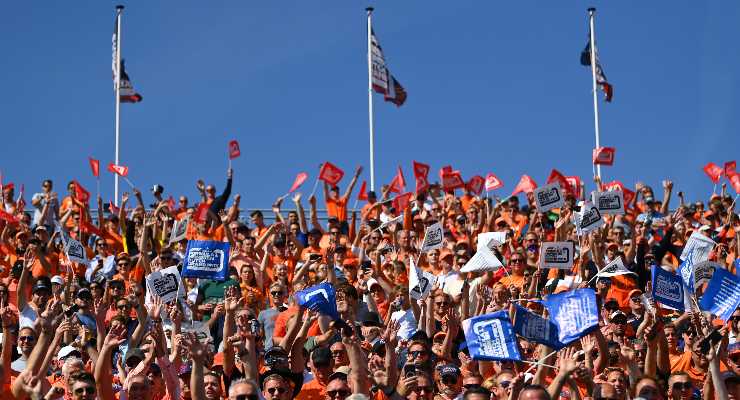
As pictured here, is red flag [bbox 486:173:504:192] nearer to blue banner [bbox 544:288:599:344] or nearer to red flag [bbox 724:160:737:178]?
red flag [bbox 724:160:737:178]

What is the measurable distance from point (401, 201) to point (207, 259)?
23.7 feet

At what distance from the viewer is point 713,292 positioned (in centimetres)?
1156

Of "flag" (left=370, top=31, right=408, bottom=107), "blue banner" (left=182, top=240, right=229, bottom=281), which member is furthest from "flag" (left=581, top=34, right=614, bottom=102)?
"blue banner" (left=182, top=240, right=229, bottom=281)

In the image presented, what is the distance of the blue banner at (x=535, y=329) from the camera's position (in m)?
9.80

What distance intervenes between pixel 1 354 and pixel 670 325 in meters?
5.56

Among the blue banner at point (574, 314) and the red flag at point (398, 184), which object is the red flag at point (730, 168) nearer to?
the red flag at point (398, 184)

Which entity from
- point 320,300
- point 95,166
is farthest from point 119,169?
point 320,300

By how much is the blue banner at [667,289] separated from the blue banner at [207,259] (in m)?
4.30

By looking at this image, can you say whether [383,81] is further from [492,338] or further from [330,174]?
[492,338]

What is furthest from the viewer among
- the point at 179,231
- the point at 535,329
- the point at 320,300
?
the point at 179,231

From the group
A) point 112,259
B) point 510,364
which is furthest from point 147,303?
point 510,364

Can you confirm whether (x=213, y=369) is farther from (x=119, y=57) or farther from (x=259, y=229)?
(x=119, y=57)

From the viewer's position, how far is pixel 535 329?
9844mm

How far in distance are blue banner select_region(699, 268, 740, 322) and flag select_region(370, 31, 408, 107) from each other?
18.2 m
